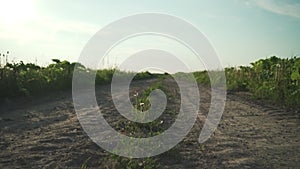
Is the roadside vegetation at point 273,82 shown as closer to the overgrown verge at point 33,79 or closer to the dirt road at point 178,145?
the dirt road at point 178,145

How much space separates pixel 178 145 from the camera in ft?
12.2

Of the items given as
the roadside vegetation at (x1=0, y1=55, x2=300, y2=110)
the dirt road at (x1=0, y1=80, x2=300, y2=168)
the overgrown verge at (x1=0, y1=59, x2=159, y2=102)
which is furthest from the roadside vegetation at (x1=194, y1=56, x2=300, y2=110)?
the overgrown verge at (x1=0, y1=59, x2=159, y2=102)

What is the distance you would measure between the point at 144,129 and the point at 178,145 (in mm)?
666

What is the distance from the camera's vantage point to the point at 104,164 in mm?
2971

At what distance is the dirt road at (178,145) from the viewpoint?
3113mm

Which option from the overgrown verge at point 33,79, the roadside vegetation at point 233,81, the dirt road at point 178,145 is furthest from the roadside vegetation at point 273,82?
the overgrown verge at point 33,79

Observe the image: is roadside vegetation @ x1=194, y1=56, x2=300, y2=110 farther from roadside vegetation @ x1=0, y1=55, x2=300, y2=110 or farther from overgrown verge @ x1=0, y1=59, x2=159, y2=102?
overgrown verge @ x1=0, y1=59, x2=159, y2=102

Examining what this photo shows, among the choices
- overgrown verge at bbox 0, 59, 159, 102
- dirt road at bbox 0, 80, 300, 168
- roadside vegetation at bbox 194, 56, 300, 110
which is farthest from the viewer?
overgrown verge at bbox 0, 59, 159, 102

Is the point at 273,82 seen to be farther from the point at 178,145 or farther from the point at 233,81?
the point at 178,145

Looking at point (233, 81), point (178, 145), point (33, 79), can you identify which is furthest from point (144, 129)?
point (233, 81)

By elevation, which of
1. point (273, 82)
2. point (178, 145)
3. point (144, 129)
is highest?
point (273, 82)

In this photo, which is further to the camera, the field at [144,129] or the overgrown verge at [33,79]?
the overgrown verge at [33,79]

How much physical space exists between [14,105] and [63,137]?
313cm

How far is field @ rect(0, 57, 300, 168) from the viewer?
3139 mm
